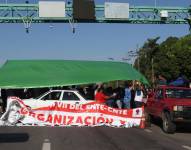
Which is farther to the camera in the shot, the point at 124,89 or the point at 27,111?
the point at 124,89

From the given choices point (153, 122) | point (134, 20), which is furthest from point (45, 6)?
point (153, 122)

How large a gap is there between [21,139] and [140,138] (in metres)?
3.49

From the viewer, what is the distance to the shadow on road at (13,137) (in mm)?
15805

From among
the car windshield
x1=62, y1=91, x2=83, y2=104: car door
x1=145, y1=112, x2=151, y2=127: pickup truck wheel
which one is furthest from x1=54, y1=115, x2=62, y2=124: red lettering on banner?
the car windshield

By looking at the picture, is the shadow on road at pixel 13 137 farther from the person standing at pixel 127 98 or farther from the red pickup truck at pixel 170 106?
the person standing at pixel 127 98

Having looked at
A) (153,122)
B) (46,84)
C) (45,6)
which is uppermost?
(45,6)

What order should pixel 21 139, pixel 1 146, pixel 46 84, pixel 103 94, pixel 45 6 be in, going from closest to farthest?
pixel 1 146 → pixel 21 139 → pixel 46 84 → pixel 103 94 → pixel 45 6

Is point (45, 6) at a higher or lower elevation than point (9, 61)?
higher

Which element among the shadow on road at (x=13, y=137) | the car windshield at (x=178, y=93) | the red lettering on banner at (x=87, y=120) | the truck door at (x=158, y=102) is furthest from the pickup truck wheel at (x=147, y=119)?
the shadow on road at (x=13, y=137)

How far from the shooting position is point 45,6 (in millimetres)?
49844

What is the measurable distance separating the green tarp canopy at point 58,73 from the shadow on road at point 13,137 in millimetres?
5107

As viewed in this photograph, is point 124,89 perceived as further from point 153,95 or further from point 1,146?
point 1,146

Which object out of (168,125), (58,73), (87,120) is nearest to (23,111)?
(87,120)

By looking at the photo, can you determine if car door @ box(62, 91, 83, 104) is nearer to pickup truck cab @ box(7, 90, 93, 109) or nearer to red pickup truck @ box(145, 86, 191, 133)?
pickup truck cab @ box(7, 90, 93, 109)
